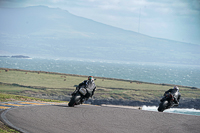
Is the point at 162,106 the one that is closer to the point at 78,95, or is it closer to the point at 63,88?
the point at 78,95

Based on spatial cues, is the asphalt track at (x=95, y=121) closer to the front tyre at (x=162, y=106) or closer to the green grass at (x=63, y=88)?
the front tyre at (x=162, y=106)

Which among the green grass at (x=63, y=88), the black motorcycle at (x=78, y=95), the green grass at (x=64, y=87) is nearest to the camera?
the black motorcycle at (x=78, y=95)

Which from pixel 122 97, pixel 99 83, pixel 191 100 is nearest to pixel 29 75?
pixel 99 83

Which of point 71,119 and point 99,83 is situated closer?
point 71,119

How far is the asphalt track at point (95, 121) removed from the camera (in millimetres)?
12391

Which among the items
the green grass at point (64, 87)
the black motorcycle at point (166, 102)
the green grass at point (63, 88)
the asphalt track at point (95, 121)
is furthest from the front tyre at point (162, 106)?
the green grass at point (64, 87)

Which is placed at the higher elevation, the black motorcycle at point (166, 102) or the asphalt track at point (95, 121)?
the black motorcycle at point (166, 102)

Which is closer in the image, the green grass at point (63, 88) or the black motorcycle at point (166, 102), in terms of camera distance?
the black motorcycle at point (166, 102)

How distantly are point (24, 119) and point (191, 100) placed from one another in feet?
151

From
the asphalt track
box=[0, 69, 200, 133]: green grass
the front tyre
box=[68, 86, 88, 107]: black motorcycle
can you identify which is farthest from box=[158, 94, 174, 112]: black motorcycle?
box=[0, 69, 200, 133]: green grass

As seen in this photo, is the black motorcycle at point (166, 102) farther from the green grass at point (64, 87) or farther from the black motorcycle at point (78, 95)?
the green grass at point (64, 87)

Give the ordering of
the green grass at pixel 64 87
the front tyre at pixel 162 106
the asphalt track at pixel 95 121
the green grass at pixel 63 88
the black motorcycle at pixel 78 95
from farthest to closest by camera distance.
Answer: the green grass at pixel 64 87 < the green grass at pixel 63 88 < the front tyre at pixel 162 106 < the black motorcycle at pixel 78 95 < the asphalt track at pixel 95 121

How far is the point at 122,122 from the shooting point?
1413 centimetres

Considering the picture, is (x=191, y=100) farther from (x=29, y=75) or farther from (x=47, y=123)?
(x=47, y=123)
